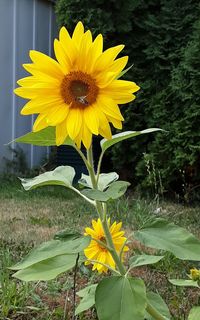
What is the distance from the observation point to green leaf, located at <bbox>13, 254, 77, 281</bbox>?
48.5 inches

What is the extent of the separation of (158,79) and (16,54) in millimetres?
2327

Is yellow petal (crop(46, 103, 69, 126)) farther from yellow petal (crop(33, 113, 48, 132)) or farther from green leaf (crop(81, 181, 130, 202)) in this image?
green leaf (crop(81, 181, 130, 202))

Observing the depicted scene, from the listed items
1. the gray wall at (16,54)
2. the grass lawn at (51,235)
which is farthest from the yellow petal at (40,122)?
the gray wall at (16,54)

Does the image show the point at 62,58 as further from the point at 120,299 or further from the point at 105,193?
the point at 120,299

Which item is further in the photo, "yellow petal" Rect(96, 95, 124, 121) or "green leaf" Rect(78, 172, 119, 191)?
"green leaf" Rect(78, 172, 119, 191)

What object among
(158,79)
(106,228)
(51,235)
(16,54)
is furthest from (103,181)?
(16,54)

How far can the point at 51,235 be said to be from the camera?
3537mm

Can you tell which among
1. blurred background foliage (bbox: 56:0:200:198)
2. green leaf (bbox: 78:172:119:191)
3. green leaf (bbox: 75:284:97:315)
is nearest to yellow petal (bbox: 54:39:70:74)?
green leaf (bbox: 78:172:119:191)

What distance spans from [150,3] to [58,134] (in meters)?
5.08

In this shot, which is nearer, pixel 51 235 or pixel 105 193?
pixel 105 193

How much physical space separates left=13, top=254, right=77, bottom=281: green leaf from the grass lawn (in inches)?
31.4

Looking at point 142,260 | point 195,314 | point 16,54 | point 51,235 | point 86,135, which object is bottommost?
point 51,235

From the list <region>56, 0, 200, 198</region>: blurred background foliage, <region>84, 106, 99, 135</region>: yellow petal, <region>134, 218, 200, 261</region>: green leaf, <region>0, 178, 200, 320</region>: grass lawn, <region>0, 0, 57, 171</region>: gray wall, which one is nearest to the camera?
<region>84, 106, 99, 135</region>: yellow petal

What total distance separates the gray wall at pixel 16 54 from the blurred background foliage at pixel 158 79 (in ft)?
4.02
